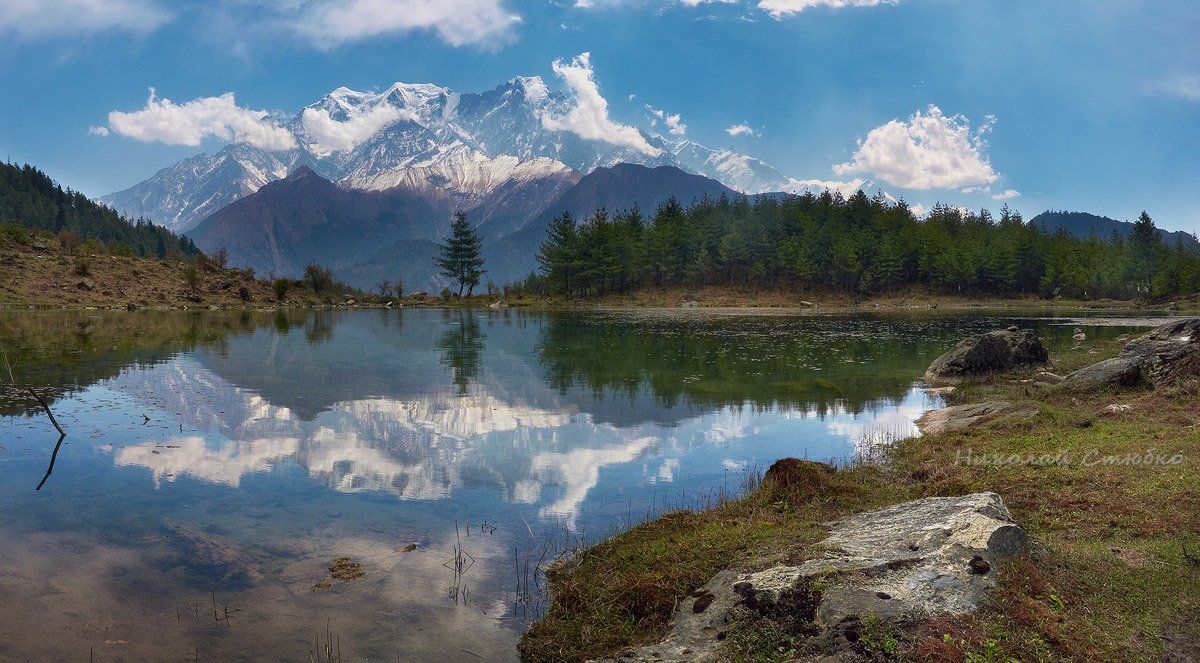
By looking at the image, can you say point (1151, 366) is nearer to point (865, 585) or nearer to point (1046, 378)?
point (1046, 378)

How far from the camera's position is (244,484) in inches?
521

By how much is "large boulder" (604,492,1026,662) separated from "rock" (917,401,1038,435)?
11.2 m

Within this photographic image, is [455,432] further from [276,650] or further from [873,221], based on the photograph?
[873,221]

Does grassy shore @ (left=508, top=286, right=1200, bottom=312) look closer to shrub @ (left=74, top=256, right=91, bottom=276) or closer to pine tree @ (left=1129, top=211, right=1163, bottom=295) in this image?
pine tree @ (left=1129, top=211, right=1163, bottom=295)

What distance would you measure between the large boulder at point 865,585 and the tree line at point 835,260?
114 metres

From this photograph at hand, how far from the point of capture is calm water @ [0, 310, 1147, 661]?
7.92m

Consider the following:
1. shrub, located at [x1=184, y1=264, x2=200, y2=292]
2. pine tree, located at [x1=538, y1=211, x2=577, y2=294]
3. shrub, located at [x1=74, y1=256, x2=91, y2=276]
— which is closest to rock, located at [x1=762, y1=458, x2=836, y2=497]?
shrub, located at [x1=74, y1=256, x2=91, y2=276]

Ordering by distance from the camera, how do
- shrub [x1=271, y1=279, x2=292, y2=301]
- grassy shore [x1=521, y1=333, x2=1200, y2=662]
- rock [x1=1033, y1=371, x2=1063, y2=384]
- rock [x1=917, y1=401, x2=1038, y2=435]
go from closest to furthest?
grassy shore [x1=521, y1=333, x2=1200, y2=662]
rock [x1=917, y1=401, x2=1038, y2=435]
rock [x1=1033, y1=371, x2=1063, y2=384]
shrub [x1=271, y1=279, x2=292, y2=301]

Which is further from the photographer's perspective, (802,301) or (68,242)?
(802,301)

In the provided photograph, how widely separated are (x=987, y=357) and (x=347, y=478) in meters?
27.8

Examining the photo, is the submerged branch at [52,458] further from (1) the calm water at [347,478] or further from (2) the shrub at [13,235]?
(2) the shrub at [13,235]

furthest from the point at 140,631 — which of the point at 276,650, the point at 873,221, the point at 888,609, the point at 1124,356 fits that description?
the point at 873,221

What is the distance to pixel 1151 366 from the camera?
19.3 meters

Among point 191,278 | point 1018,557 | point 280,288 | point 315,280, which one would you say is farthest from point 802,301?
point 1018,557
